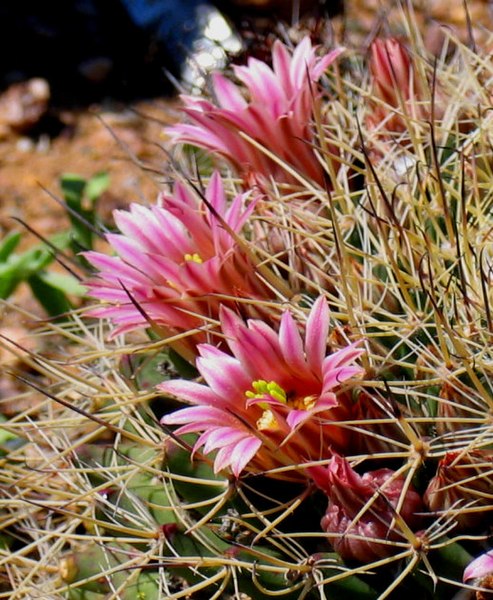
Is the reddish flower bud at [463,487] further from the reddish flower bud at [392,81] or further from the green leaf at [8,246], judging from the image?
the green leaf at [8,246]

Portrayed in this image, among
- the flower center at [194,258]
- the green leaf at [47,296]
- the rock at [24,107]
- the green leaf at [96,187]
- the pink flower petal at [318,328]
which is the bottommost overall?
the green leaf at [47,296]

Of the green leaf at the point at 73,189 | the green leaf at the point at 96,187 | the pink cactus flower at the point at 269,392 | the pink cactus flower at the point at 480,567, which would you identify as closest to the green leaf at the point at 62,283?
the green leaf at the point at 73,189

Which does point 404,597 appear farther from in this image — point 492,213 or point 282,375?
point 492,213

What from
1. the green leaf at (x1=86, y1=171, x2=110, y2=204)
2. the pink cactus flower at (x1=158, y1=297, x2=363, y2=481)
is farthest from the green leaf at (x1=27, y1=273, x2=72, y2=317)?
the pink cactus flower at (x1=158, y1=297, x2=363, y2=481)

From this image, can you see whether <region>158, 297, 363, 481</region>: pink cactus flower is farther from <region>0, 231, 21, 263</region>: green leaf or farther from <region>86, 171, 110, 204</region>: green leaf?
<region>86, 171, 110, 204</region>: green leaf

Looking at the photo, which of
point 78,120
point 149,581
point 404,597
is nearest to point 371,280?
point 404,597

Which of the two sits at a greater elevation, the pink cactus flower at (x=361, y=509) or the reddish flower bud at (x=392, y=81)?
the reddish flower bud at (x=392, y=81)

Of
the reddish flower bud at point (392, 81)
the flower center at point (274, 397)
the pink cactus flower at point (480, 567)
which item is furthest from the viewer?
the reddish flower bud at point (392, 81)

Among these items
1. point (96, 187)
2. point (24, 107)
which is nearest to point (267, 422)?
point (96, 187)
